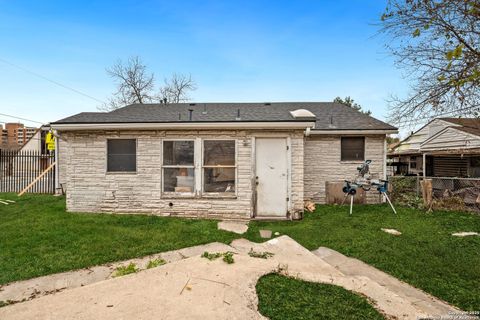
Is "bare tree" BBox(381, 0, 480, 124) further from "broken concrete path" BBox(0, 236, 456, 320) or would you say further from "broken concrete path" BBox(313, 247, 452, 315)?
"broken concrete path" BBox(0, 236, 456, 320)

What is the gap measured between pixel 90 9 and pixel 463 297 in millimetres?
13511

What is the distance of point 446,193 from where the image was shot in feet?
27.8

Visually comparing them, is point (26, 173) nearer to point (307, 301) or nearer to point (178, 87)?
point (178, 87)

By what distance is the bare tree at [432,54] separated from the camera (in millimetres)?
3664

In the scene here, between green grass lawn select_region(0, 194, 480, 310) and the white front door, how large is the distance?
581mm

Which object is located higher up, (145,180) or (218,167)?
(218,167)

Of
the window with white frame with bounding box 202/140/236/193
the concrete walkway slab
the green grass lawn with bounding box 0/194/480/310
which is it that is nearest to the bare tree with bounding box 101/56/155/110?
the green grass lawn with bounding box 0/194/480/310

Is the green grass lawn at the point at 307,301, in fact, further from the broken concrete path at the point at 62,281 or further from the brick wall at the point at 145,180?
the brick wall at the point at 145,180

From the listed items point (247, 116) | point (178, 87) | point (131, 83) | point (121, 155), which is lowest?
point (121, 155)

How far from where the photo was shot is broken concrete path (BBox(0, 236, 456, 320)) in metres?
2.41

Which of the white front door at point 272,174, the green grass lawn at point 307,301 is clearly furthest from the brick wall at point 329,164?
the green grass lawn at point 307,301

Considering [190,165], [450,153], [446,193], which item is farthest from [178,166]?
[450,153]

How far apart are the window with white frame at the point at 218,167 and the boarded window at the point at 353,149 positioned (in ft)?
15.2

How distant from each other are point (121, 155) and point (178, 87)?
1730 centimetres
